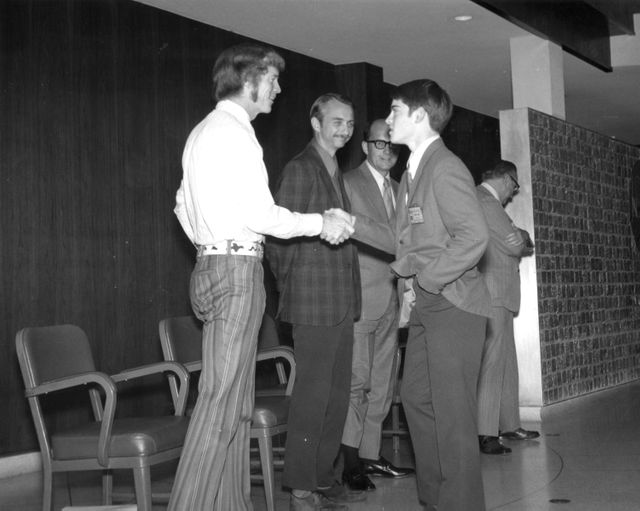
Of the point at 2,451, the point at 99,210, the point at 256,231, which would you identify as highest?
the point at 99,210

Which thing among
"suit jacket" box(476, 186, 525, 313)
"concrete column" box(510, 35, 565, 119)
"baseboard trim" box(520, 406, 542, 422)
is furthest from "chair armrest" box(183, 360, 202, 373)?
"concrete column" box(510, 35, 565, 119)

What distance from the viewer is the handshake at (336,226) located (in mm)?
3570

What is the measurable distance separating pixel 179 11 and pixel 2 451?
310cm

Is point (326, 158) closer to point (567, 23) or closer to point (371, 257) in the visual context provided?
point (371, 257)

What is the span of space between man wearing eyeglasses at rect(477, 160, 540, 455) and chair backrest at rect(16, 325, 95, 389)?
251 cm

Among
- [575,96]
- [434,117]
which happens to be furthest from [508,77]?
[434,117]

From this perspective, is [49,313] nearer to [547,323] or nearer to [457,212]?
[457,212]

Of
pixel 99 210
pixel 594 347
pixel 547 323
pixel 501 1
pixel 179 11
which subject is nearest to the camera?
pixel 99 210

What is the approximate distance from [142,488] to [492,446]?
2654mm

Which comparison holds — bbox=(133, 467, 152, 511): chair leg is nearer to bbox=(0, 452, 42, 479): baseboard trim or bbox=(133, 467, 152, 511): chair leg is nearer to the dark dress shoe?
bbox=(0, 452, 42, 479): baseboard trim

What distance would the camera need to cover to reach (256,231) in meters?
3.24

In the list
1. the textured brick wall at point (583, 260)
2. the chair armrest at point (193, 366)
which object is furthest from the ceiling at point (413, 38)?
the chair armrest at point (193, 366)

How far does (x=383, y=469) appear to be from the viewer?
4730 millimetres

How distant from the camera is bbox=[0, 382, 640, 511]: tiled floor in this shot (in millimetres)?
4094
